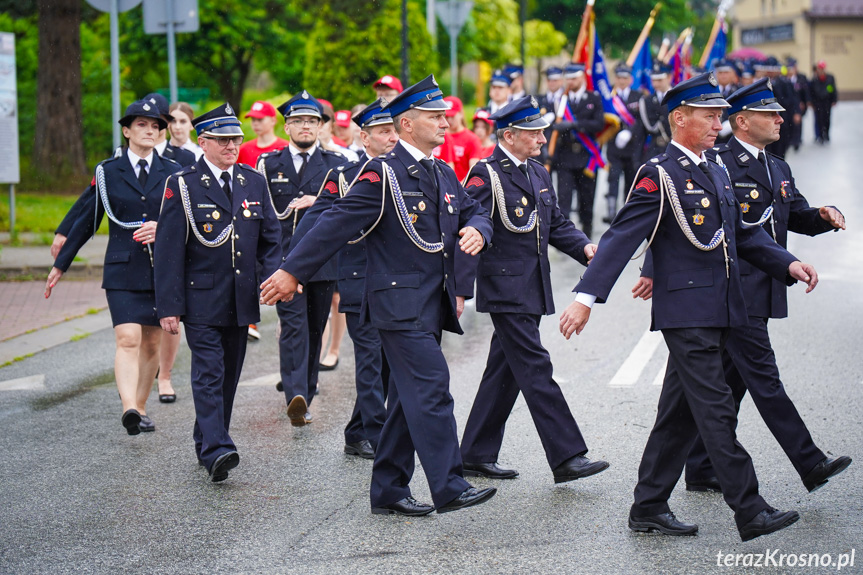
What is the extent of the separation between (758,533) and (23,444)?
4439 mm

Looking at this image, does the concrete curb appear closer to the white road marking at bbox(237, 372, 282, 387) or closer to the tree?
the white road marking at bbox(237, 372, 282, 387)

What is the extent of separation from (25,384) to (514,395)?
14.1ft

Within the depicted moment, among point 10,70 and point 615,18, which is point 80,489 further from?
point 615,18

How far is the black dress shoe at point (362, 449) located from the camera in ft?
21.8

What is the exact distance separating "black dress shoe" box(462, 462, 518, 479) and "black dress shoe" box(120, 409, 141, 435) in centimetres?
210

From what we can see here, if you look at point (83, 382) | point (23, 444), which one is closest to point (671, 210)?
point (23, 444)

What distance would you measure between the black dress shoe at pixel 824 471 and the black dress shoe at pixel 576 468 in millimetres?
987

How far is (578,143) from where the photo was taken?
1558 centimetres

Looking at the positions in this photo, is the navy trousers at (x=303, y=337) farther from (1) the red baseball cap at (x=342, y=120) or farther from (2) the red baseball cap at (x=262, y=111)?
(1) the red baseball cap at (x=342, y=120)

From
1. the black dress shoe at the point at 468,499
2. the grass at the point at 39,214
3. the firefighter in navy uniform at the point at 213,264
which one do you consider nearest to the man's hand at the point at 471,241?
the black dress shoe at the point at 468,499

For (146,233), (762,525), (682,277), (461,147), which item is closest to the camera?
(762,525)

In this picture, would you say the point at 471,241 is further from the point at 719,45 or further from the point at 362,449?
the point at 719,45

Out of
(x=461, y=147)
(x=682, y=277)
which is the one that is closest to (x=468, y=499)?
(x=682, y=277)

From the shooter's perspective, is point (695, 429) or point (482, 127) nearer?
point (695, 429)
